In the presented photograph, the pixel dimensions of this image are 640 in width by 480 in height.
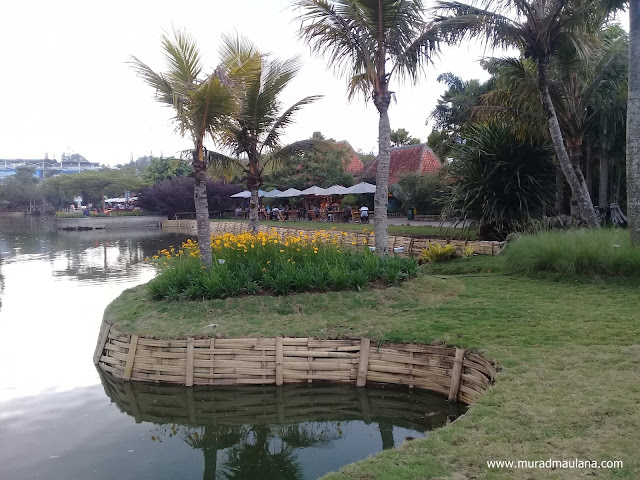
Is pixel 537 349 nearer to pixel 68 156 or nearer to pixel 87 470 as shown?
pixel 87 470

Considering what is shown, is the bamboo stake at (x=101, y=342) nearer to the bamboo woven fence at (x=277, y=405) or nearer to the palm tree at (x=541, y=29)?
the bamboo woven fence at (x=277, y=405)

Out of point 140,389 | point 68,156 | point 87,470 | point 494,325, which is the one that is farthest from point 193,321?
point 68,156

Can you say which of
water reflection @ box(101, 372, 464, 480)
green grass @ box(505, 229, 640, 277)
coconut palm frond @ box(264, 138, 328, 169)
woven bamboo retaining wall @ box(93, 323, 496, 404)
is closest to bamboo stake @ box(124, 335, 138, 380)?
woven bamboo retaining wall @ box(93, 323, 496, 404)

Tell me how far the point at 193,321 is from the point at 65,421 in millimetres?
2182

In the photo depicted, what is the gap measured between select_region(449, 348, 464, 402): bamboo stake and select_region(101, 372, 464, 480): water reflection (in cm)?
13

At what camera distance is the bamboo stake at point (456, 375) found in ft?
20.7

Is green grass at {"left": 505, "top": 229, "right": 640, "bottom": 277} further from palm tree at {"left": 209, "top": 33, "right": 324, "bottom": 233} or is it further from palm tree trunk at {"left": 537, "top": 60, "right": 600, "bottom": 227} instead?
palm tree at {"left": 209, "top": 33, "right": 324, "bottom": 233}

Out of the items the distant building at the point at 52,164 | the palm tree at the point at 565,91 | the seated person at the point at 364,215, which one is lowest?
the seated person at the point at 364,215

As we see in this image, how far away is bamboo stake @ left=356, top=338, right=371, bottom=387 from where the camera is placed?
→ 699 centimetres

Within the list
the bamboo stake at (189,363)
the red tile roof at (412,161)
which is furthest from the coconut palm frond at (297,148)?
the red tile roof at (412,161)

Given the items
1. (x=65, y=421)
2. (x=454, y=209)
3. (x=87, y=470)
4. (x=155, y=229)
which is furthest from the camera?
(x=155, y=229)

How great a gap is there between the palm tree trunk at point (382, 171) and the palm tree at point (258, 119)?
2682 mm

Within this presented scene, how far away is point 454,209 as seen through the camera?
15375 mm

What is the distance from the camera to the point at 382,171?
10.4 meters
